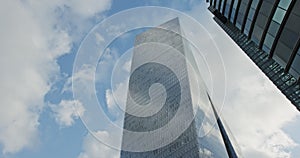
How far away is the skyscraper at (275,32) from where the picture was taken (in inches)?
1099

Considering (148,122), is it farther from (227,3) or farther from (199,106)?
(227,3)

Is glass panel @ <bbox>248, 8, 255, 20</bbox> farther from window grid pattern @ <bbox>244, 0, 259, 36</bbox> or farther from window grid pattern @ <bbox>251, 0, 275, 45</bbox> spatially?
window grid pattern @ <bbox>251, 0, 275, 45</bbox>

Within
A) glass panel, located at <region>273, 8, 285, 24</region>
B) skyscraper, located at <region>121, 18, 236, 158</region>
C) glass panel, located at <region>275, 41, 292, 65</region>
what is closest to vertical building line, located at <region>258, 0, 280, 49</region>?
glass panel, located at <region>273, 8, 285, 24</region>

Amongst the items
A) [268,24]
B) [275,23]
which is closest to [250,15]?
[268,24]

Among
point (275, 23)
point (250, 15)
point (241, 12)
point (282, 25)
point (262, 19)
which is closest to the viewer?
point (282, 25)

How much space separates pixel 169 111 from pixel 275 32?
104288mm

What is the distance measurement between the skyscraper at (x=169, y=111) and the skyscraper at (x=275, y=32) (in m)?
65.8

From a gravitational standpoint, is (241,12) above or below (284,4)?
above

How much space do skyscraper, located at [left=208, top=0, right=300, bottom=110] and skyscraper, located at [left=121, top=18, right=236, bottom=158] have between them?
65.8m

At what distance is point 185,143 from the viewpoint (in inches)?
4291

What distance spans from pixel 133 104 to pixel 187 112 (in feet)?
151

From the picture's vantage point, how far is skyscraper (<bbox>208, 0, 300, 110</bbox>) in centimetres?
2791

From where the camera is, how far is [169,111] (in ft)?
438

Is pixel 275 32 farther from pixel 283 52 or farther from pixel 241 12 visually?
pixel 241 12
